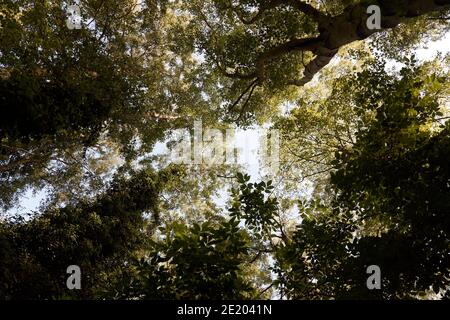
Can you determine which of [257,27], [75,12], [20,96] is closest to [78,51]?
[20,96]

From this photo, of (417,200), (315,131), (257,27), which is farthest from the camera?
(315,131)

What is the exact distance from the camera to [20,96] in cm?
862

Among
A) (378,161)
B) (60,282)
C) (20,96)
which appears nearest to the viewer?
(378,161)

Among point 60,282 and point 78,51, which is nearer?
point 78,51

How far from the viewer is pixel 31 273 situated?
10.7 m

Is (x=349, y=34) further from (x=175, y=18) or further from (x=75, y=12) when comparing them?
(x=175, y=18)

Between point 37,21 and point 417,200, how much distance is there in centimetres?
1027
